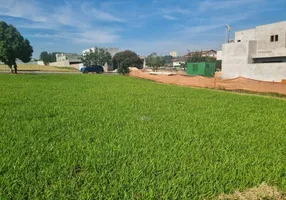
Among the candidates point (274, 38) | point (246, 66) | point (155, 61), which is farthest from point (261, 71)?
point (155, 61)

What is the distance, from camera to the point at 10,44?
30.8 m

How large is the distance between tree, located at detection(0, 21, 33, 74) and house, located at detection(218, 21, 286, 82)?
90.4ft

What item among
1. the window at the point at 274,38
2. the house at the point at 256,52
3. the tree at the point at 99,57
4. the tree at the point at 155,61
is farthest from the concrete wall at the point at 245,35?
the tree at the point at 99,57

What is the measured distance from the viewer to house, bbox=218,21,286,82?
24406mm

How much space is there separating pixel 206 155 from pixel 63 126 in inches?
128

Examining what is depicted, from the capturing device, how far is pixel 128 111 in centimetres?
736

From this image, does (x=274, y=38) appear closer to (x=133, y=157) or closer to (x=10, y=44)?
(x=133, y=157)

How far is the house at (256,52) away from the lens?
80.1 feet

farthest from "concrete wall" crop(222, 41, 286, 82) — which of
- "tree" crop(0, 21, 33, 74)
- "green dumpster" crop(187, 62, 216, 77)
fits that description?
"tree" crop(0, 21, 33, 74)

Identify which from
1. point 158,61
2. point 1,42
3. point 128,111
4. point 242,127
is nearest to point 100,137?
point 128,111

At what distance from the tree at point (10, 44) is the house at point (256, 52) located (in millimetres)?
27547

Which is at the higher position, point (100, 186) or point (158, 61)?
point (158, 61)

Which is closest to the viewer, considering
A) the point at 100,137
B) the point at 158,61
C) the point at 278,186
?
the point at 278,186

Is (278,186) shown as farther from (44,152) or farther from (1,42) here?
(1,42)
